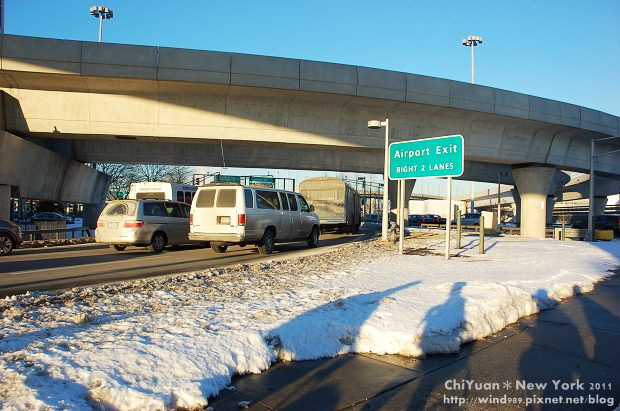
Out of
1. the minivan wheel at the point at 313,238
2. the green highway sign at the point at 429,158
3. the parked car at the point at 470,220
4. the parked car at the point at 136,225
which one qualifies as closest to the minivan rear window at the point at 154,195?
the parked car at the point at 136,225

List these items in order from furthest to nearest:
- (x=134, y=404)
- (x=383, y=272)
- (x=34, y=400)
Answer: (x=383, y=272) → (x=134, y=404) → (x=34, y=400)

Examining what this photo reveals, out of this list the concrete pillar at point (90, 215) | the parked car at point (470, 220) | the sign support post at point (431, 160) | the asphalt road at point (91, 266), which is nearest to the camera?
the asphalt road at point (91, 266)

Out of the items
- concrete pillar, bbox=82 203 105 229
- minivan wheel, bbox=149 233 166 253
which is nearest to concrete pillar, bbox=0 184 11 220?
minivan wheel, bbox=149 233 166 253

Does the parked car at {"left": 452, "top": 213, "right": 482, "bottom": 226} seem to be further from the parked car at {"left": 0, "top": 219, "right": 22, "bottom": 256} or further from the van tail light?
the parked car at {"left": 0, "top": 219, "right": 22, "bottom": 256}

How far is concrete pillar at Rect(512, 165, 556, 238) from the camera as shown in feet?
95.8

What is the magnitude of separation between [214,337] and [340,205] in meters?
24.2

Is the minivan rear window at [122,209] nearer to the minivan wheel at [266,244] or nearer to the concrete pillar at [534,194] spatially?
the minivan wheel at [266,244]

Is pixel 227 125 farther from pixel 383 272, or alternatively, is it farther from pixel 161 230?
pixel 383 272

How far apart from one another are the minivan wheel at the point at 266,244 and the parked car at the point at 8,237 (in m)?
7.84

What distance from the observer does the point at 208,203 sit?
14.4m

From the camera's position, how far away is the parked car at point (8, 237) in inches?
572

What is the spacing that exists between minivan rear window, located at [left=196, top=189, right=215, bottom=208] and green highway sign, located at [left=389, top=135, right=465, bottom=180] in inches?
236

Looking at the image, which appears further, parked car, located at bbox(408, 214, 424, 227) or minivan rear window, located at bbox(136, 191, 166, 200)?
parked car, located at bbox(408, 214, 424, 227)

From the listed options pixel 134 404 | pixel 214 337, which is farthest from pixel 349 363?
pixel 134 404
